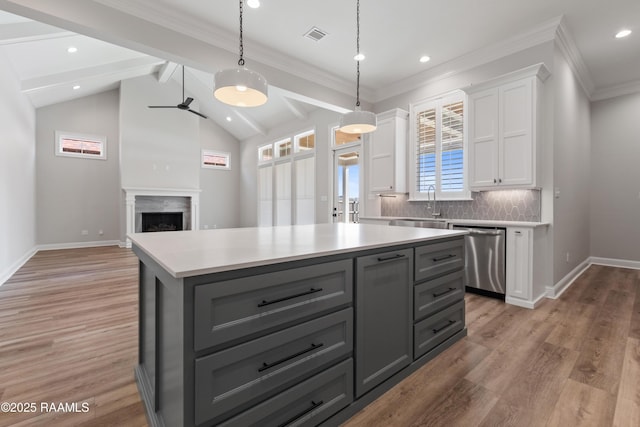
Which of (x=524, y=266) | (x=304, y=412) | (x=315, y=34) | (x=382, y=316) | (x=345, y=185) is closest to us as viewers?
(x=304, y=412)

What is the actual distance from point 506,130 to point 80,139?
9.11 metres

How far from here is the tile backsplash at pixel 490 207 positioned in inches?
141

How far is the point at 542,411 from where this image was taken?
1.57 meters

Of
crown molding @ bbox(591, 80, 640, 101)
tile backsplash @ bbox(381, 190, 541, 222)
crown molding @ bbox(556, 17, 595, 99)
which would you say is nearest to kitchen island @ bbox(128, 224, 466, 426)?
tile backsplash @ bbox(381, 190, 541, 222)

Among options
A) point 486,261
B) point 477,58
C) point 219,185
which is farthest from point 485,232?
point 219,185

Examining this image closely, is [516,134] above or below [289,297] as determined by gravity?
above

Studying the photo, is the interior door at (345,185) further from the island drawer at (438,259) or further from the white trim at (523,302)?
the island drawer at (438,259)

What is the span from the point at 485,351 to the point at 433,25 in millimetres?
3540

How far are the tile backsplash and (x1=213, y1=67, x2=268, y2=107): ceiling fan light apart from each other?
3.33m

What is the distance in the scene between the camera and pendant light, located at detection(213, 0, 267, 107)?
1.87 metres

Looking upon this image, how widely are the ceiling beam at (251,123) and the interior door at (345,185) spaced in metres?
3.36

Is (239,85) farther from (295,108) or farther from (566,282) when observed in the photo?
(295,108)

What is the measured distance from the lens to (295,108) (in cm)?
683

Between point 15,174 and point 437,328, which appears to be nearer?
point 437,328
